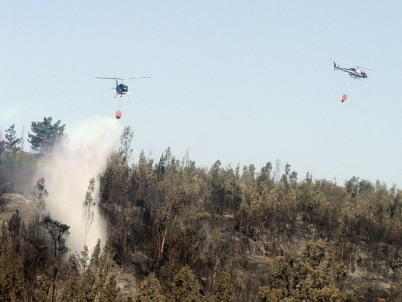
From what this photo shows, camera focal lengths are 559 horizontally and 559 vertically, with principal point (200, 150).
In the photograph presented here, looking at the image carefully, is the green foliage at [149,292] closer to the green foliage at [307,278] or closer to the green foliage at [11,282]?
the green foliage at [307,278]

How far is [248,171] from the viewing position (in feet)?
540

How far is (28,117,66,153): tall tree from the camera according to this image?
159000 millimetres

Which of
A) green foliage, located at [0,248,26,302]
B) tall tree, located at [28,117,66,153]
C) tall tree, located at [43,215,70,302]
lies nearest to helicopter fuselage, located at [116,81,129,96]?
tall tree, located at [43,215,70,302]

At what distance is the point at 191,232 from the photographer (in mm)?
96750

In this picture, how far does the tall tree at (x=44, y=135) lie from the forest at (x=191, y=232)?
0.29m

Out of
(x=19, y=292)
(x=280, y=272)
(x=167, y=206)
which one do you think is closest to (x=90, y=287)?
(x=19, y=292)

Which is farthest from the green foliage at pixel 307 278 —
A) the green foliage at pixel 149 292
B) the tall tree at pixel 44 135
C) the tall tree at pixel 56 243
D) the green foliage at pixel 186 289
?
the tall tree at pixel 44 135

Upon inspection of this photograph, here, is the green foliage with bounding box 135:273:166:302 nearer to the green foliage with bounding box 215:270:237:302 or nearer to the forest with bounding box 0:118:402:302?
the forest with bounding box 0:118:402:302

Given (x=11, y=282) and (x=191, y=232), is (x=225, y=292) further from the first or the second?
(x=191, y=232)

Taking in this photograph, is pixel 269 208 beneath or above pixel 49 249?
above

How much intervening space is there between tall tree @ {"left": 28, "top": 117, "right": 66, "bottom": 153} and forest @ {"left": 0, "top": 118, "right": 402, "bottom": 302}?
0.29 m

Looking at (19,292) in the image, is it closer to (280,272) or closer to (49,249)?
(280,272)

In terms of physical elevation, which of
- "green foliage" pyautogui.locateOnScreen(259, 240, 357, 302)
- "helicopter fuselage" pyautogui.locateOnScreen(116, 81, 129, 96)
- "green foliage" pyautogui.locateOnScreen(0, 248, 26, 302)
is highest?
"helicopter fuselage" pyautogui.locateOnScreen(116, 81, 129, 96)

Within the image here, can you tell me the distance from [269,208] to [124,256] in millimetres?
43210
